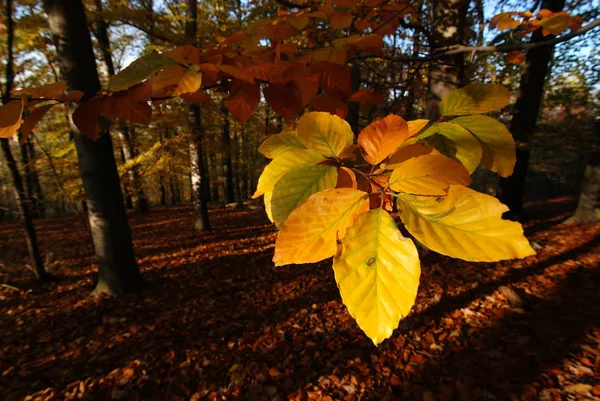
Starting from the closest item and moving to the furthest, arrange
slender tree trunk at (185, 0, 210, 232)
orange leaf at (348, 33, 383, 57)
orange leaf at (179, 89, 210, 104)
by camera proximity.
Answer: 1. orange leaf at (179, 89, 210, 104)
2. orange leaf at (348, 33, 383, 57)
3. slender tree trunk at (185, 0, 210, 232)

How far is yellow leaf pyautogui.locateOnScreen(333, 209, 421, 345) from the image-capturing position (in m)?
0.40

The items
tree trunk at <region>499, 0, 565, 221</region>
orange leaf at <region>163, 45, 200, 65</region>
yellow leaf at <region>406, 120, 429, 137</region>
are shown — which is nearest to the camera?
yellow leaf at <region>406, 120, 429, 137</region>

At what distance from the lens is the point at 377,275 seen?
41cm

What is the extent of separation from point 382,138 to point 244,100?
21.7 inches

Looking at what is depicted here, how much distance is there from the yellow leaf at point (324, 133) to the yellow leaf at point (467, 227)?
25 centimetres

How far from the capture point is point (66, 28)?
350cm

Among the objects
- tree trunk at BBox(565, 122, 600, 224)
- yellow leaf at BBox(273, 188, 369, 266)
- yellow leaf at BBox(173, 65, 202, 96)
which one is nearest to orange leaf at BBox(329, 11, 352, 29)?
yellow leaf at BBox(173, 65, 202, 96)

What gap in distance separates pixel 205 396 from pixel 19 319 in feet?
11.3

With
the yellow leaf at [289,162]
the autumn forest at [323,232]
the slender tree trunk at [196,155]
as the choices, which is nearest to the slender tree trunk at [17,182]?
the autumn forest at [323,232]

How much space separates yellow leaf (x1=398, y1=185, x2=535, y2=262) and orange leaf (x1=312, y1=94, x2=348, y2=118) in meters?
0.73

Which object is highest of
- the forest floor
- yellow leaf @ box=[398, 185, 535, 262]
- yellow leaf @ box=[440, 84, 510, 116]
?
yellow leaf @ box=[440, 84, 510, 116]

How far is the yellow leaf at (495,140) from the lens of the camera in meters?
0.68

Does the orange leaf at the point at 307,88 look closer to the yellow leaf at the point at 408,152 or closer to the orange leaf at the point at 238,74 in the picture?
the orange leaf at the point at 238,74

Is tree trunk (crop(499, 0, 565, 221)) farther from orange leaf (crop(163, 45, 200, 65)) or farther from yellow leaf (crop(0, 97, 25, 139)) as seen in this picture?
yellow leaf (crop(0, 97, 25, 139))
